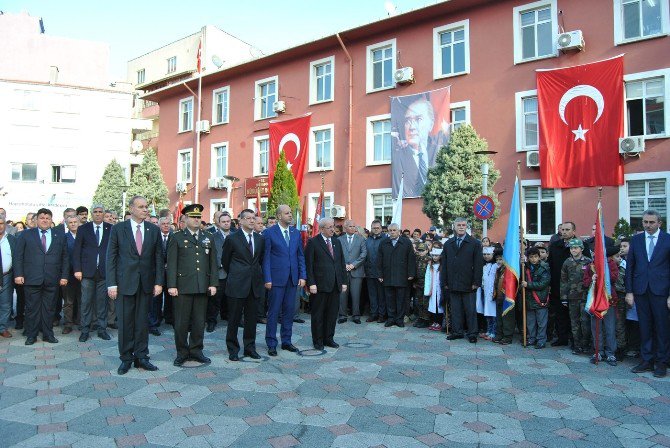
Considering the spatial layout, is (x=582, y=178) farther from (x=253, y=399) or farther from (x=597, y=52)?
(x=253, y=399)

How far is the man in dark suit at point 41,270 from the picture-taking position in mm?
8102

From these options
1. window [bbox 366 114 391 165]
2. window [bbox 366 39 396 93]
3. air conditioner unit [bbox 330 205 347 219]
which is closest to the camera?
window [bbox 366 114 391 165]

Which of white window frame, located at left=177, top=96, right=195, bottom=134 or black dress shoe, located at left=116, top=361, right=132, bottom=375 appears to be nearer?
black dress shoe, located at left=116, top=361, right=132, bottom=375

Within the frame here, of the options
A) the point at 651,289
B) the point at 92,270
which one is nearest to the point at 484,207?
the point at 651,289

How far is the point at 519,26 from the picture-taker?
17.5m

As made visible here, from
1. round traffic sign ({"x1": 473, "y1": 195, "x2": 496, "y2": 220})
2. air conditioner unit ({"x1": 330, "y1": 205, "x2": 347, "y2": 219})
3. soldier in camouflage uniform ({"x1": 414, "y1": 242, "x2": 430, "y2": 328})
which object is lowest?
soldier in camouflage uniform ({"x1": 414, "y1": 242, "x2": 430, "y2": 328})

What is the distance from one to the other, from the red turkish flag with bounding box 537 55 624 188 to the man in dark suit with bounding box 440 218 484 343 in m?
8.74

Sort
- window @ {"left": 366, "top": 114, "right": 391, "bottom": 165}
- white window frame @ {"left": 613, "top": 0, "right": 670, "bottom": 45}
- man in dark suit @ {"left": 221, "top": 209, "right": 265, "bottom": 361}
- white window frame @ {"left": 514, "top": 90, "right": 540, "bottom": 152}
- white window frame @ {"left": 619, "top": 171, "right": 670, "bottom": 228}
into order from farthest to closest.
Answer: window @ {"left": 366, "top": 114, "right": 391, "bottom": 165} < white window frame @ {"left": 514, "top": 90, "right": 540, "bottom": 152} < white window frame @ {"left": 613, "top": 0, "right": 670, "bottom": 45} < white window frame @ {"left": 619, "top": 171, "right": 670, "bottom": 228} < man in dark suit @ {"left": 221, "top": 209, "right": 265, "bottom": 361}

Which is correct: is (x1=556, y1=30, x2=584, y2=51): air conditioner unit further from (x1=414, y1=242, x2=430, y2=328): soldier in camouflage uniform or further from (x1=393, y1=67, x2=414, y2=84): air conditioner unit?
(x1=414, y1=242, x2=430, y2=328): soldier in camouflage uniform

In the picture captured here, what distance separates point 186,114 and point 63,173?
12.9 m

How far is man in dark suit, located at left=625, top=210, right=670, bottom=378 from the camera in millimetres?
6680

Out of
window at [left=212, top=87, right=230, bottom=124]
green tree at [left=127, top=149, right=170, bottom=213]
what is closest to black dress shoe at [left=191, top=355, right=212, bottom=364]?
window at [left=212, top=87, right=230, bottom=124]

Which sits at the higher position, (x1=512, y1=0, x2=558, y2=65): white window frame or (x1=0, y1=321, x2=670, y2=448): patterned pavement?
→ (x1=512, y1=0, x2=558, y2=65): white window frame

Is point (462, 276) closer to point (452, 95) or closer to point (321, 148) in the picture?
point (452, 95)
